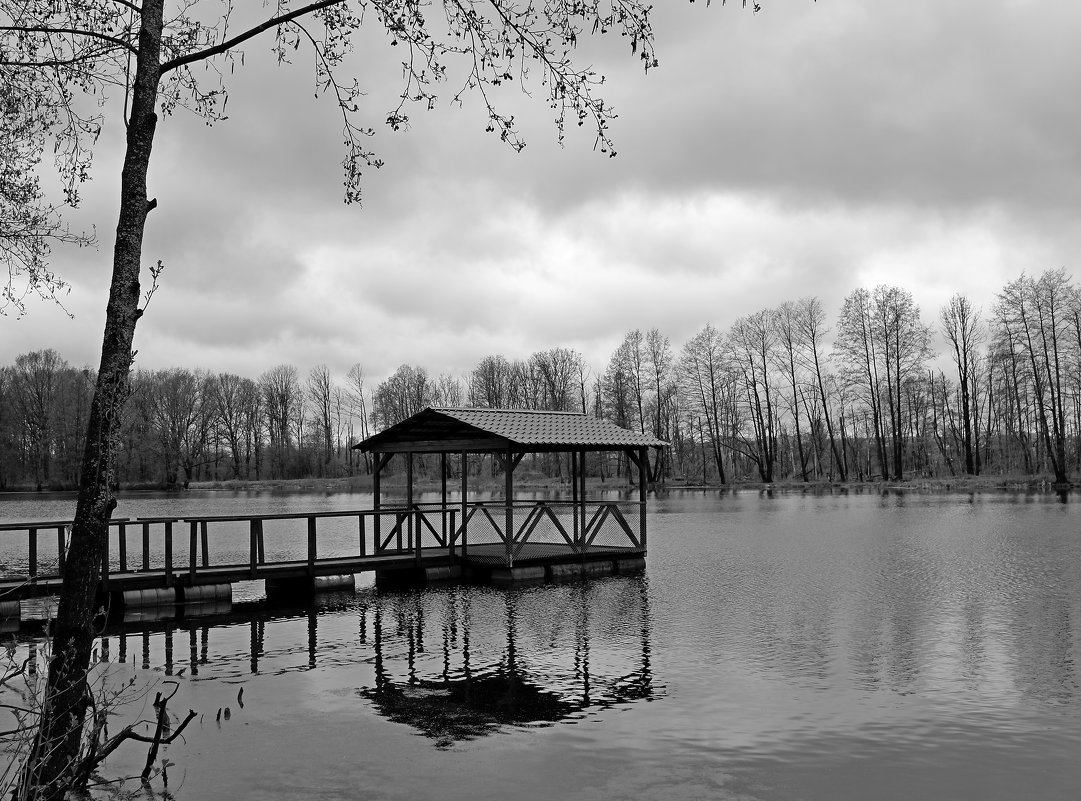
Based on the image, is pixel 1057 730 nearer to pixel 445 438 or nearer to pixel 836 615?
pixel 836 615

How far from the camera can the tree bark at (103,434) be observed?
200 inches

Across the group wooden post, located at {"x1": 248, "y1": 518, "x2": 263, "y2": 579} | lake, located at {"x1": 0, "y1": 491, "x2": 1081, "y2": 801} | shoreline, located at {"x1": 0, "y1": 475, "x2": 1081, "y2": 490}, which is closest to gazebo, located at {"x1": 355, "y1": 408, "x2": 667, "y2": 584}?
lake, located at {"x1": 0, "y1": 491, "x2": 1081, "y2": 801}

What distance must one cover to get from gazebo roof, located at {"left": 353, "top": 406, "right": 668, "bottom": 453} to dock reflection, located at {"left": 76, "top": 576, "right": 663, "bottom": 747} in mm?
3116

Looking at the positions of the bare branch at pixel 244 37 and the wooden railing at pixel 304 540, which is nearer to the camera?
the bare branch at pixel 244 37

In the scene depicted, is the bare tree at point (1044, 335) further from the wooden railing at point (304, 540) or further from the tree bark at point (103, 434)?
the tree bark at point (103, 434)

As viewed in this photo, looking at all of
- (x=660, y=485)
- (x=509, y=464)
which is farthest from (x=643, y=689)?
(x=660, y=485)

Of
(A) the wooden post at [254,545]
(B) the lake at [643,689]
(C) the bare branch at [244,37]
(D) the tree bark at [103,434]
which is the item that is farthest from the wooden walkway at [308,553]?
(C) the bare branch at [244,37]

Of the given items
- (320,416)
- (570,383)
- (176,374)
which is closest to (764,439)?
(570,383)

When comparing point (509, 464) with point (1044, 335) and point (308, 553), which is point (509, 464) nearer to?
point (308, 553)

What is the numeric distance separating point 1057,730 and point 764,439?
55.6 meters

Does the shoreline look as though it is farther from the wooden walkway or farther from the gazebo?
the gazebo

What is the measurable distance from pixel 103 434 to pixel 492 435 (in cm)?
1270

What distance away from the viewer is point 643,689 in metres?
9.09

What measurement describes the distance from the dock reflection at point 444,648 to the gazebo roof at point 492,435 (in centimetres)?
312
